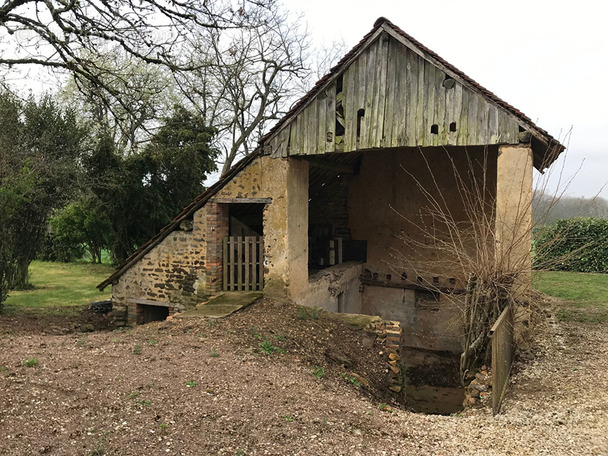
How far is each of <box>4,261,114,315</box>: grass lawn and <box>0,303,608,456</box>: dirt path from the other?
280 inches

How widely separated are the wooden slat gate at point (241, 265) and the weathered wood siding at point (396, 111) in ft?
7.80

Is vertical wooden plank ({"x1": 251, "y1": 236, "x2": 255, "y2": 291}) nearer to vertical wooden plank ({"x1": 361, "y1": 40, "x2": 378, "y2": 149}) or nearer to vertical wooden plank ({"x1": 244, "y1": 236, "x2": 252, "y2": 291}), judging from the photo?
vertical wooden plank ({"x1": 244, "y1": 236, "x2": 252, "y2": 291})

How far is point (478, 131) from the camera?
24.2ft

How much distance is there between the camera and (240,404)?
4684mm

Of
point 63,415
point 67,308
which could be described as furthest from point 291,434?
point 67,308

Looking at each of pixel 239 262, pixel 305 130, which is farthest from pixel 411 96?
pixel 239 262

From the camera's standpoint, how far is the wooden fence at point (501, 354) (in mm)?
5188

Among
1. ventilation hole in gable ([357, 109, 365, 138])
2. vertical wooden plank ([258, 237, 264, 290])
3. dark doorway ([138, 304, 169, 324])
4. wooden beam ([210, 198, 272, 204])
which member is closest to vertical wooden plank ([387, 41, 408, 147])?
ventilation hole in gable ([357, 109, 365, 138])

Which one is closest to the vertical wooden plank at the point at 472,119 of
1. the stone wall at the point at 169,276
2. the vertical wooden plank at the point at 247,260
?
the vertical wooden plank at the point at 247,260

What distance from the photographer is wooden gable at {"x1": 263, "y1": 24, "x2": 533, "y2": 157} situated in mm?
7387

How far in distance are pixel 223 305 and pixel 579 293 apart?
10497mm

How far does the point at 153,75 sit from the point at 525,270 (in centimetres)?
2339

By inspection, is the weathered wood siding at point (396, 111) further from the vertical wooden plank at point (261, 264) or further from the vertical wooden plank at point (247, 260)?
the vertical wooden plank at point (247, 260)

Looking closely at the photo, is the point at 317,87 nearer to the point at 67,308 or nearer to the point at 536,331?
the point at 536,331
